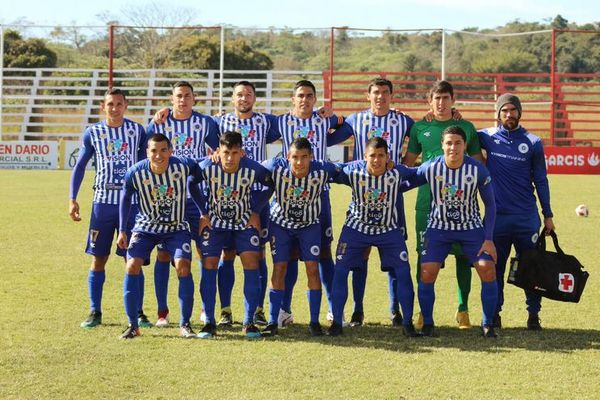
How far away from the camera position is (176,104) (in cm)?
873

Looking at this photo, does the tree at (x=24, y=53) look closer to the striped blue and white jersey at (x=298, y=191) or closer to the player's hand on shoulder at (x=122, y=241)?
the player's hand on shoulder at (x=122, y=241)

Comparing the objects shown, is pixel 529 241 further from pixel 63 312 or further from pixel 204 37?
pixel 204 37

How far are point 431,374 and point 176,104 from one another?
3254mm

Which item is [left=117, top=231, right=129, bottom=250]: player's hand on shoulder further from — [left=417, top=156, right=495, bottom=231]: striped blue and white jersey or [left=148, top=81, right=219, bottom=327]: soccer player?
[left=417, top=156, right=495, bottom=231]: striped blue and white jersey

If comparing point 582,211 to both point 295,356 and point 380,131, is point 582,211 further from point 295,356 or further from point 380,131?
point 295,356

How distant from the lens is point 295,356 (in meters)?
7.30

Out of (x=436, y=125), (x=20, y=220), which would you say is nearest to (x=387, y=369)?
(x=436, y=125)

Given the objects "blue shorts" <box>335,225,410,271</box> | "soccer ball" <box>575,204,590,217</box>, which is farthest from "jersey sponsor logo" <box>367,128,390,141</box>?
"soccer ball" <box>575,204,590,217</box>

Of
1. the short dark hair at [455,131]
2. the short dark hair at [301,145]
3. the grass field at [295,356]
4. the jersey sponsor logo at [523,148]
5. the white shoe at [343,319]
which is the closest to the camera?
the grass field at [295,356]

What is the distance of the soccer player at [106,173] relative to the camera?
337 inches

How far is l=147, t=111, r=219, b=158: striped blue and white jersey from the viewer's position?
8.80m

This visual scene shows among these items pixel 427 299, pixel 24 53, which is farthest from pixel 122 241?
pixel 24 53

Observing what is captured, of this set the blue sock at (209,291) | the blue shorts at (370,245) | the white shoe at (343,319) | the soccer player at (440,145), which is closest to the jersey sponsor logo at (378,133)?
the soccer player at (440,145)

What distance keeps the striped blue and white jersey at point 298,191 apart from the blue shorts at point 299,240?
0.04 metres
